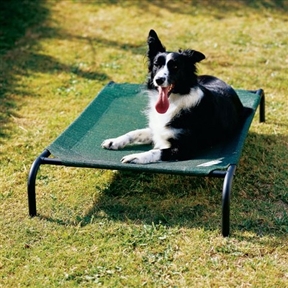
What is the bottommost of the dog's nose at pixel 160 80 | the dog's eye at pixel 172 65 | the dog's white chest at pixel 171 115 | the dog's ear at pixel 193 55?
the dog's white chest at pixel 171 115

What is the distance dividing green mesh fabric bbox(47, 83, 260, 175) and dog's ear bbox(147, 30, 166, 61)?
769 mm

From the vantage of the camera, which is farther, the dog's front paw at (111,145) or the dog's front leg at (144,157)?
Answer: the dog's front paw at (111,145)

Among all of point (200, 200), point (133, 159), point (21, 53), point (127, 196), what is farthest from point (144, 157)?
point (21, 53)

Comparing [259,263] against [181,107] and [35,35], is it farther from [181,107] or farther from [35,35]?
[35,35]

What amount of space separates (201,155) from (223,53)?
3.70 m

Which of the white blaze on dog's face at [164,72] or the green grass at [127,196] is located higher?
the white blaze on dog's face at [164,72]

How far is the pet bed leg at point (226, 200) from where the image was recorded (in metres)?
4.09

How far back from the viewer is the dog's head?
183 inches

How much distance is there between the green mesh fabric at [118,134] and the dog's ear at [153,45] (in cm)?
77

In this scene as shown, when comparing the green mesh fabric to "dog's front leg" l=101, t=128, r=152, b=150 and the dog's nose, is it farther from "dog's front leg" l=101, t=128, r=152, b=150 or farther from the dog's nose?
the dog's nose

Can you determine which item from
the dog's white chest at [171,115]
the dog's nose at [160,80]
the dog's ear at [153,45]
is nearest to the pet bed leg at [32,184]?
the dog's white chest at [171,115]

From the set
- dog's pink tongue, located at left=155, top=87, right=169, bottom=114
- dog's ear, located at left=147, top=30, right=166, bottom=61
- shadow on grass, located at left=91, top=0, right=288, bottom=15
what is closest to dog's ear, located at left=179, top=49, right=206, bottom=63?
dog's ear, located at left=147, top=30, right=166, bottom=61

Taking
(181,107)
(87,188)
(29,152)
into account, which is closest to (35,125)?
(29,152)

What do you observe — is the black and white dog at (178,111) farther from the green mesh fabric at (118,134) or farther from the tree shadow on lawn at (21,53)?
the tree shadow on lawn at (21,53)
